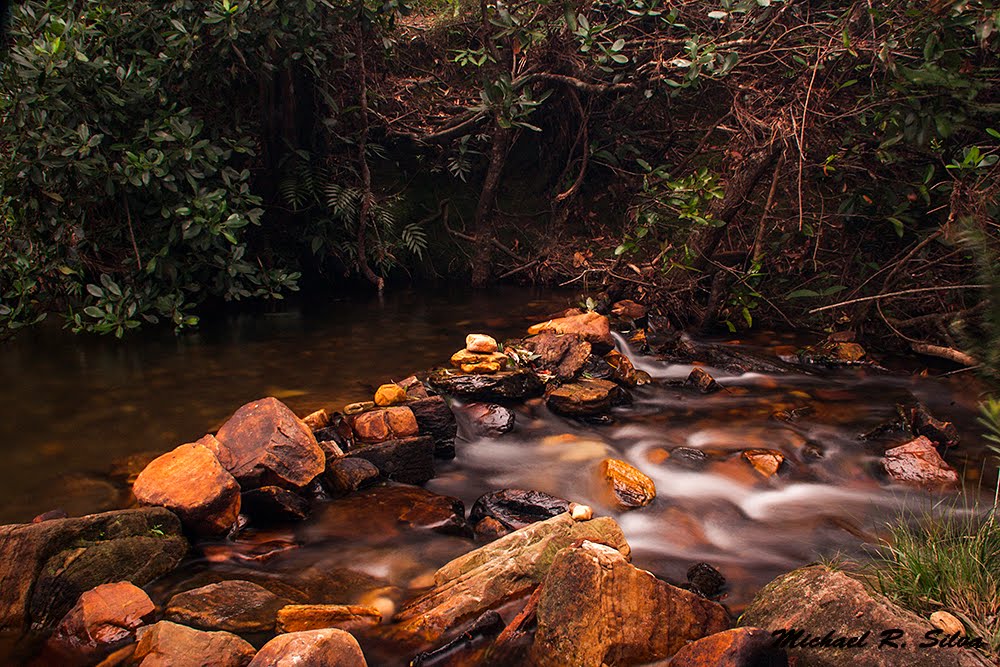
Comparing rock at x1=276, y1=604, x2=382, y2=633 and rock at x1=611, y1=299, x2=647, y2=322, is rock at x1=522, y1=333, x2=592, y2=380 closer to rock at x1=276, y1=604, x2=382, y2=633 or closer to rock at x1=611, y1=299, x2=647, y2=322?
rock at x1=611, y1=299, x2=647, y2=322

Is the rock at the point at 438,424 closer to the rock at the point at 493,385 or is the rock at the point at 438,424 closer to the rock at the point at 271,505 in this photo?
the rock at the point at 493,385

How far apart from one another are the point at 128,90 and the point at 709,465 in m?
4.88

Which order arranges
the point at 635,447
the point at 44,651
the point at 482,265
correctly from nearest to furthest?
the point at 44,651 < the point at 635,447 < the point at 482,265

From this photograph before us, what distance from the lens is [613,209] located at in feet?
25.1

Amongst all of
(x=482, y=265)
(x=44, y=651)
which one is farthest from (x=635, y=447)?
(x=482, y=265)

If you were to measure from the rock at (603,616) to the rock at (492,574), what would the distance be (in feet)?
Result: 0.78

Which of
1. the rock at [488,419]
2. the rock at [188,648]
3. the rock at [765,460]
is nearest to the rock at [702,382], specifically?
the rock at [765,460]

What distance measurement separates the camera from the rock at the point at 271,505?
3043 millimetres

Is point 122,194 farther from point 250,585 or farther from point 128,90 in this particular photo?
point 250,585

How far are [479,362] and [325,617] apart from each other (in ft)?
8.23

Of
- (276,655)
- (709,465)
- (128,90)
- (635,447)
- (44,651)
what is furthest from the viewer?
(128,90)

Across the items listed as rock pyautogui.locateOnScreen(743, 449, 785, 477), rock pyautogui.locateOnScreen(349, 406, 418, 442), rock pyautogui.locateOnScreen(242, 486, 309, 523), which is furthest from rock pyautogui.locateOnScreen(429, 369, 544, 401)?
rock pyautogui.locateOnScreen(242, 486, 309, 523)

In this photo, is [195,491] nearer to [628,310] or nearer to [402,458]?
[402,458]

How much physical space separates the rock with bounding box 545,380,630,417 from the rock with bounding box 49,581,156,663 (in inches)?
103
